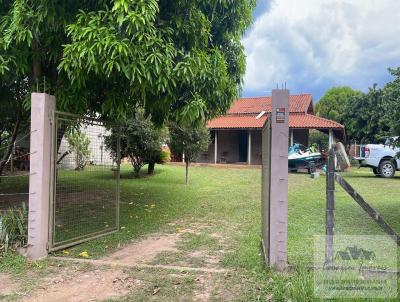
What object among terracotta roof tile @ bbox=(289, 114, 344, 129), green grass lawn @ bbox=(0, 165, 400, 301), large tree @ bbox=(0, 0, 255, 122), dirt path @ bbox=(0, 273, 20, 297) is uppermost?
terracotta roof tile @ bbox=(289, 114, 344, 129)

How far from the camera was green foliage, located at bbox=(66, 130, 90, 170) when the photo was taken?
6.66 metres

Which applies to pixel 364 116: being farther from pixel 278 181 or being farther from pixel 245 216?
pixel 278 181

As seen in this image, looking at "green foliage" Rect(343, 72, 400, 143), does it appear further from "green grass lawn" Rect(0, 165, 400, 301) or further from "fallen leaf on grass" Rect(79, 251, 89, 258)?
"fallen leaf on grass" Rect(79, 251, 89, 258)

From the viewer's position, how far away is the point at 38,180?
5445 millimetres

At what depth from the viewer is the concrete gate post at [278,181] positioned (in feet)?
15.5

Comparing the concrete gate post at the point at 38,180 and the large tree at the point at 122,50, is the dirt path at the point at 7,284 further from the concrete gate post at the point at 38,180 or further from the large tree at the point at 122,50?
the large tree at the point at 122,50

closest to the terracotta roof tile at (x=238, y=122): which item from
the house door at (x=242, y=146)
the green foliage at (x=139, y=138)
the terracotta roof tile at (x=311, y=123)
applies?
the house door at (x=242, y=146)

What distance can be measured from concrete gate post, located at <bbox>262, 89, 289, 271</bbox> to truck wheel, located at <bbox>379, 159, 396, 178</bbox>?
14.4m

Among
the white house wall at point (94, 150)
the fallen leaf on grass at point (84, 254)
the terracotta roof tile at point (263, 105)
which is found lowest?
the fallen leaf on grass at point (84, 254)

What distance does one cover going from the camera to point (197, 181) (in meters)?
15.6

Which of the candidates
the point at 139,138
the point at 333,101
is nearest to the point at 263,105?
the point at 139,138

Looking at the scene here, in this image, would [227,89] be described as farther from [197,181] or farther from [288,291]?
[197,181]

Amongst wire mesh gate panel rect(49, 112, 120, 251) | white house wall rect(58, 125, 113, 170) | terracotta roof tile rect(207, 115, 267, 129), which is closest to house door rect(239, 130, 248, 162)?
terracotta roof tile rect(207, 115, 267, 129)

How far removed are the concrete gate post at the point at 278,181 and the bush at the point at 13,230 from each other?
343 cm
